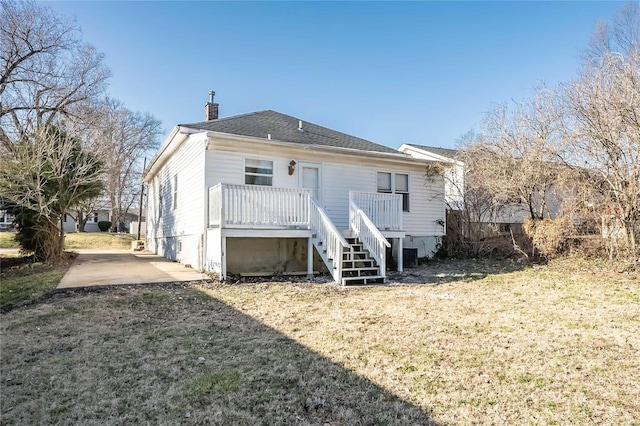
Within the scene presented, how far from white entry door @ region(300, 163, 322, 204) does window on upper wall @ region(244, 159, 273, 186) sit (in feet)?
3.39

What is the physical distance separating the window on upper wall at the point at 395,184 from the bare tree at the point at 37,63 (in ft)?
50.3

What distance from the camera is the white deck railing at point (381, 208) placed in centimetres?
1064

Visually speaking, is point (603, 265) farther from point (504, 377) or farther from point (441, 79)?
point (441, 79)

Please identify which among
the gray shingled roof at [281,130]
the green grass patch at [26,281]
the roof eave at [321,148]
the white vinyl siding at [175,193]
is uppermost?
the gray shingled roof at [281,130]

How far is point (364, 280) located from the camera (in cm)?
888

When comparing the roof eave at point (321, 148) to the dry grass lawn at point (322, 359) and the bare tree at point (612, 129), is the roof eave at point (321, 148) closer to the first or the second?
the dry grass lawn at point (322, 359)

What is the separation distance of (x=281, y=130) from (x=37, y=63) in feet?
52.9

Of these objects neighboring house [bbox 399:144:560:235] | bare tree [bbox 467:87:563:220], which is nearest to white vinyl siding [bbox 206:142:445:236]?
neighboring house [bbox 399:144:560:235]

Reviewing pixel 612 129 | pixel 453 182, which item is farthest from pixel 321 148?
pixel 612 129

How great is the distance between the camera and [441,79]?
15734 millimetres

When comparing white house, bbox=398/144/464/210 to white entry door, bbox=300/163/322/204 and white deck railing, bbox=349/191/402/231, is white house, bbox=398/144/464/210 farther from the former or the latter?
white entry door, bbox=300/163/322/204

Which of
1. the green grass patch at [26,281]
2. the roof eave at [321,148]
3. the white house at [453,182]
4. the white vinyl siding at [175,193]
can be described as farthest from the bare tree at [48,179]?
the white house at [453,182]

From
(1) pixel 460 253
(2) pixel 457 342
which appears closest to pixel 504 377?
(2) pixel 457 342

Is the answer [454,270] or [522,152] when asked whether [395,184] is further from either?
[522,152]
